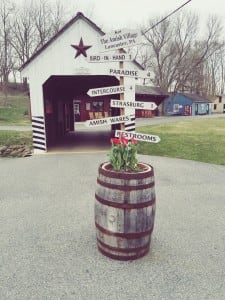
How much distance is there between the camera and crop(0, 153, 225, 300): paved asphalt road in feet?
9.45

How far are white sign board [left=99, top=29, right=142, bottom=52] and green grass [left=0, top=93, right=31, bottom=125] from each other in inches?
855

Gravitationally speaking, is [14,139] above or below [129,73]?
below

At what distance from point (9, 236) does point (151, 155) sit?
7324 mm

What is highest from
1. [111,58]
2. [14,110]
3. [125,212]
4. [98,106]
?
[111,58]

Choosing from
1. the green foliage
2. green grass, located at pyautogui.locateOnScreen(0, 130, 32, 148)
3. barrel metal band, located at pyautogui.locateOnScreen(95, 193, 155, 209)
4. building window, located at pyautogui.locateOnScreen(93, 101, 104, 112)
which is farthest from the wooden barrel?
building window, located at pyautogui.locateOnScreen(93, 101, 104, 112)

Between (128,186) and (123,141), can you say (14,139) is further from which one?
(128,186)

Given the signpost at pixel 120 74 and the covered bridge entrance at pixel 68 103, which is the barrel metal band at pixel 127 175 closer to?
the signpost at pixel 120 74

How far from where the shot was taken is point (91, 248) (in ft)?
12.2

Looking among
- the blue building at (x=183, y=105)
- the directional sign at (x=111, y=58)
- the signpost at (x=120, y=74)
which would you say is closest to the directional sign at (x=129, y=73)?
the signpost at (x=120, y=74)

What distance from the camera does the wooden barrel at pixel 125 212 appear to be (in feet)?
10.9

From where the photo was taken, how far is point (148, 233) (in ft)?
11.4

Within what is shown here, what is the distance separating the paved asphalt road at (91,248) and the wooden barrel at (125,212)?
0.59 feet

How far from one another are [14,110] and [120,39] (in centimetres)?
2945

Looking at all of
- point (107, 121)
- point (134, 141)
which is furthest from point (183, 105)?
point (134, 141)
